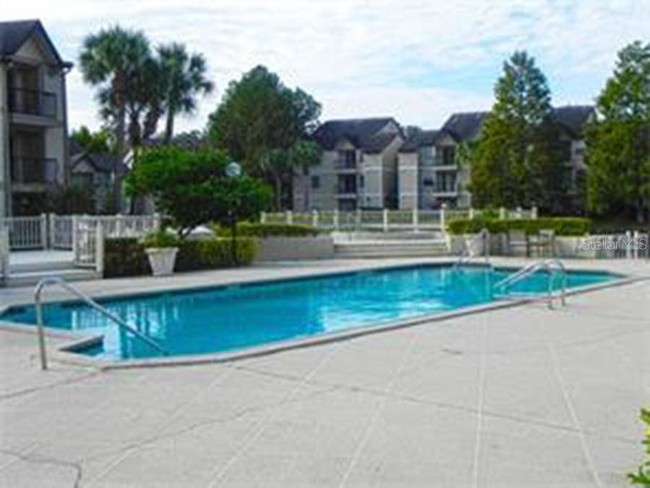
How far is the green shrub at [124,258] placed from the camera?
782 inches

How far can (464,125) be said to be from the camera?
6019cm

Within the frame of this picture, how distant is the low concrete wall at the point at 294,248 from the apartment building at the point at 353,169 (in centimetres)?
3729

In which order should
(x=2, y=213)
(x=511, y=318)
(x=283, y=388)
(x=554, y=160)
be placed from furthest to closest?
1. (x=554, y=160)
2. (x=2, y=213)
3. (x=511, y=318)
4. (x=283, y=388)

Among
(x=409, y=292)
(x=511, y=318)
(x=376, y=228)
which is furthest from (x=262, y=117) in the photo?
(x=511, y=318)

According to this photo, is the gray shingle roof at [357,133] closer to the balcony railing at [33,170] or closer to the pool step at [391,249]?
the balcony railing at [33,170]

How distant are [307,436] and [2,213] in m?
24.1

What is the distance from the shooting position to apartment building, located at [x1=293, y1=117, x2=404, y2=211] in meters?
64.0

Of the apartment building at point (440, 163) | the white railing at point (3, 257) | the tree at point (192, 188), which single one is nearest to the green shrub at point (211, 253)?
the tree at point (192, 188)

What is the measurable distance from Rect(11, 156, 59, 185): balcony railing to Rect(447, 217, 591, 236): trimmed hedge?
47.2 feet

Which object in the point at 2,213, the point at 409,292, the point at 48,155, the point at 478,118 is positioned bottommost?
the point at 409,292

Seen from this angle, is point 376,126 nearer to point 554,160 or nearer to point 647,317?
point 554,160

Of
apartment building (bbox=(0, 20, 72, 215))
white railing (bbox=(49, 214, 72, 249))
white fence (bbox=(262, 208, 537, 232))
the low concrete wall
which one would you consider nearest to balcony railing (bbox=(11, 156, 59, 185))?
apartment building (bbox=(0, 20, 72, 215))

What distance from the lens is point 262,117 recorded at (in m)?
59.5

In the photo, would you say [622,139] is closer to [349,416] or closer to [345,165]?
[345,165]
